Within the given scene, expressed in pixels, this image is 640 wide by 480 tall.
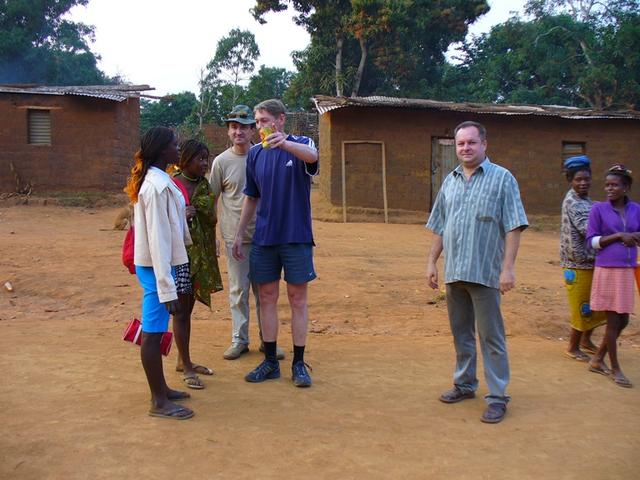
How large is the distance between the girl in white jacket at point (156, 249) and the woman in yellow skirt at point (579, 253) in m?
2.89

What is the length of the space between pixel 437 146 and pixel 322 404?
11990mm

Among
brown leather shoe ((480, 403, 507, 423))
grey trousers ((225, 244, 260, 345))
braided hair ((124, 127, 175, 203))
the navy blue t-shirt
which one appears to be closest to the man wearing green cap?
grey trousers ((225, 244, 260, 345))

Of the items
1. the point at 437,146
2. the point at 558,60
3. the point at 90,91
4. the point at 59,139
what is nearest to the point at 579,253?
the point at 437,146

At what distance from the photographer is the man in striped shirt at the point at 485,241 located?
3.53 m

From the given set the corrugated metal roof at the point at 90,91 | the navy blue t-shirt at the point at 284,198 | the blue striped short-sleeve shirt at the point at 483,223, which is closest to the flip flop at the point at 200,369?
the navy blue t-shirt at the point at 284,198

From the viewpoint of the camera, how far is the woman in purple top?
4.23 metres

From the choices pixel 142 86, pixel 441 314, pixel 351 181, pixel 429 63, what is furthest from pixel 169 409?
pixel 429 63

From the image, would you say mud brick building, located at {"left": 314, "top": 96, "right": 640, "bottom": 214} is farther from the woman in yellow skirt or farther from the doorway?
the woman in yellow skirt

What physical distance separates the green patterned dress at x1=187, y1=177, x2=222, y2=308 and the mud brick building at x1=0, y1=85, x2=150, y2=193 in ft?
41.6

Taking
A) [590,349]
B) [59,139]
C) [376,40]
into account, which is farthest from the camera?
[376,40]

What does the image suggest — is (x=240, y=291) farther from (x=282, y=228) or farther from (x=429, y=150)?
(x=429, y=150)

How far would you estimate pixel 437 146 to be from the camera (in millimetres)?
14875

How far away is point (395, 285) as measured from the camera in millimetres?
7414

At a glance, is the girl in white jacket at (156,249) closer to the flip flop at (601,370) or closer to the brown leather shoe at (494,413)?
the brown leather shoe at (494,413)
